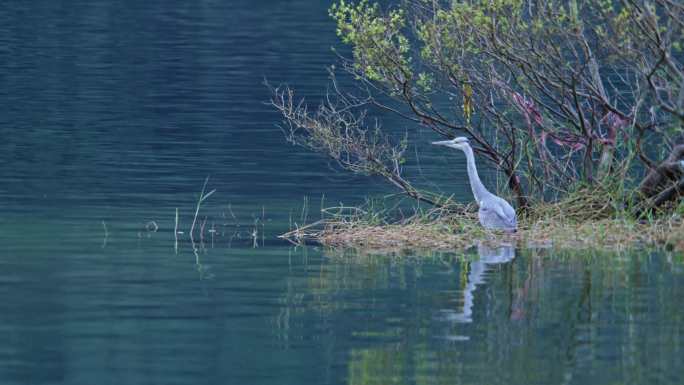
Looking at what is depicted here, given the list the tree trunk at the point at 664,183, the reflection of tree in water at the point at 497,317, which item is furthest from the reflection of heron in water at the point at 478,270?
the tree trunk at the point at 664,183

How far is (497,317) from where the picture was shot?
13523 mm

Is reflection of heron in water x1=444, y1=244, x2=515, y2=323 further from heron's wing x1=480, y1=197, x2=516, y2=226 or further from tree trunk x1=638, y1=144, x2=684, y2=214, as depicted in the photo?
tree trunk x1=638, y1=144, x2=684, y2=214

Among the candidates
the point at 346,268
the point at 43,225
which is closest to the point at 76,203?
the point at 43,225

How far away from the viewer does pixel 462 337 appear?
12711 millimetres

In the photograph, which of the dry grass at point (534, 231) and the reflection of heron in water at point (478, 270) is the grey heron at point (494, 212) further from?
the reflection of heron in water at point (478, 270)

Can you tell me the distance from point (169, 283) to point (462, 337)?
334 cm

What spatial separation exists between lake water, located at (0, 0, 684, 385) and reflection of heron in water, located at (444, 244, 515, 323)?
1.7 inches

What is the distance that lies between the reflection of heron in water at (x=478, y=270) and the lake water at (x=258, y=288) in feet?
0.14

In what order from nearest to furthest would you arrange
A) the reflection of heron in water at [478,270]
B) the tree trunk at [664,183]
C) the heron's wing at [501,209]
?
the reflection of heron in water at [478,270] < the heron's wing at [501,209] < the tree trunk at [664,183]

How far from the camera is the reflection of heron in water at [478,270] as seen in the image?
13.6 metres

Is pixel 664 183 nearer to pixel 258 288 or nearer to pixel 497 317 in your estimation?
pixel 258 288

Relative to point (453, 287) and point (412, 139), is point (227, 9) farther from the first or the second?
point (453, 287)

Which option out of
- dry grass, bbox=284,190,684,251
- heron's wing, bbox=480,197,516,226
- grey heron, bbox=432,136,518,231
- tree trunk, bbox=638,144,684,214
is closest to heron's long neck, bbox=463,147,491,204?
grey heron, bbox=432,136,518,231

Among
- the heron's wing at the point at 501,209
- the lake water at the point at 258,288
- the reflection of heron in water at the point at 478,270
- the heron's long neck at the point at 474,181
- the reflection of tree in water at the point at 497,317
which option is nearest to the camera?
the reflection of tree in water at the point at 497,317
